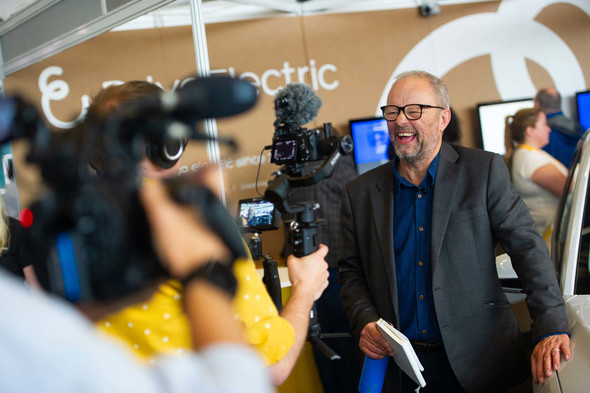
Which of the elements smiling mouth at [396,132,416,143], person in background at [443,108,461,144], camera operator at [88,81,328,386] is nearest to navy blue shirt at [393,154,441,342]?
smiling mouth at [396,132,416,143]

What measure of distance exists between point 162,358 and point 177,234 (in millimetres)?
165

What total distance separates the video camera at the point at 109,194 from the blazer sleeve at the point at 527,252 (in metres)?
1.57

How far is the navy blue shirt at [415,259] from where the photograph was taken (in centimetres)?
204

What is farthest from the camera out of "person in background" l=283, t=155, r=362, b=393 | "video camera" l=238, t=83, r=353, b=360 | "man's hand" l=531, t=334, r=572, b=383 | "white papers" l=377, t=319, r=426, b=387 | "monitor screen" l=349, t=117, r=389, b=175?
"monitor screen" l=349, t=117, r=389, b=175

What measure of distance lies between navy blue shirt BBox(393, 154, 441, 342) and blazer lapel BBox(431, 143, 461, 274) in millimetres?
39

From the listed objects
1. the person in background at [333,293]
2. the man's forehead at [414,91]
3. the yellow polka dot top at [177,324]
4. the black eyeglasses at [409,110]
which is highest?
the man's forehead at [414,91]

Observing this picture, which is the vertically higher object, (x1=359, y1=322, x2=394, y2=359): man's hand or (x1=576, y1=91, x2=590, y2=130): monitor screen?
(x1=576, y1=91, x2=590, y2=130): monitor screen

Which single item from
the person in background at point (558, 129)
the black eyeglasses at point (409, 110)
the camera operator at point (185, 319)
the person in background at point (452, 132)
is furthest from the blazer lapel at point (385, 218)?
the person in background at point (558, 129)

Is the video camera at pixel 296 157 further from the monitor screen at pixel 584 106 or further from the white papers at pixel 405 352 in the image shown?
the monitor screen at pixel 584 106

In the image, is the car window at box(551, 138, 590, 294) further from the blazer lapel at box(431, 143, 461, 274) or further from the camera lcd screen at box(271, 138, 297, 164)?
the camera lcd screen at box(271, 138, 297, 164)

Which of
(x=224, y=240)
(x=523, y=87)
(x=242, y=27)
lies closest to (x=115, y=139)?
(x=224, y=240)

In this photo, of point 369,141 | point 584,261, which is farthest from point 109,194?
point 369,141

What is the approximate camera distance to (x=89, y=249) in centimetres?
57

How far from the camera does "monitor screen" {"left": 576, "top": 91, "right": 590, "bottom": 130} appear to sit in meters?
5.83
